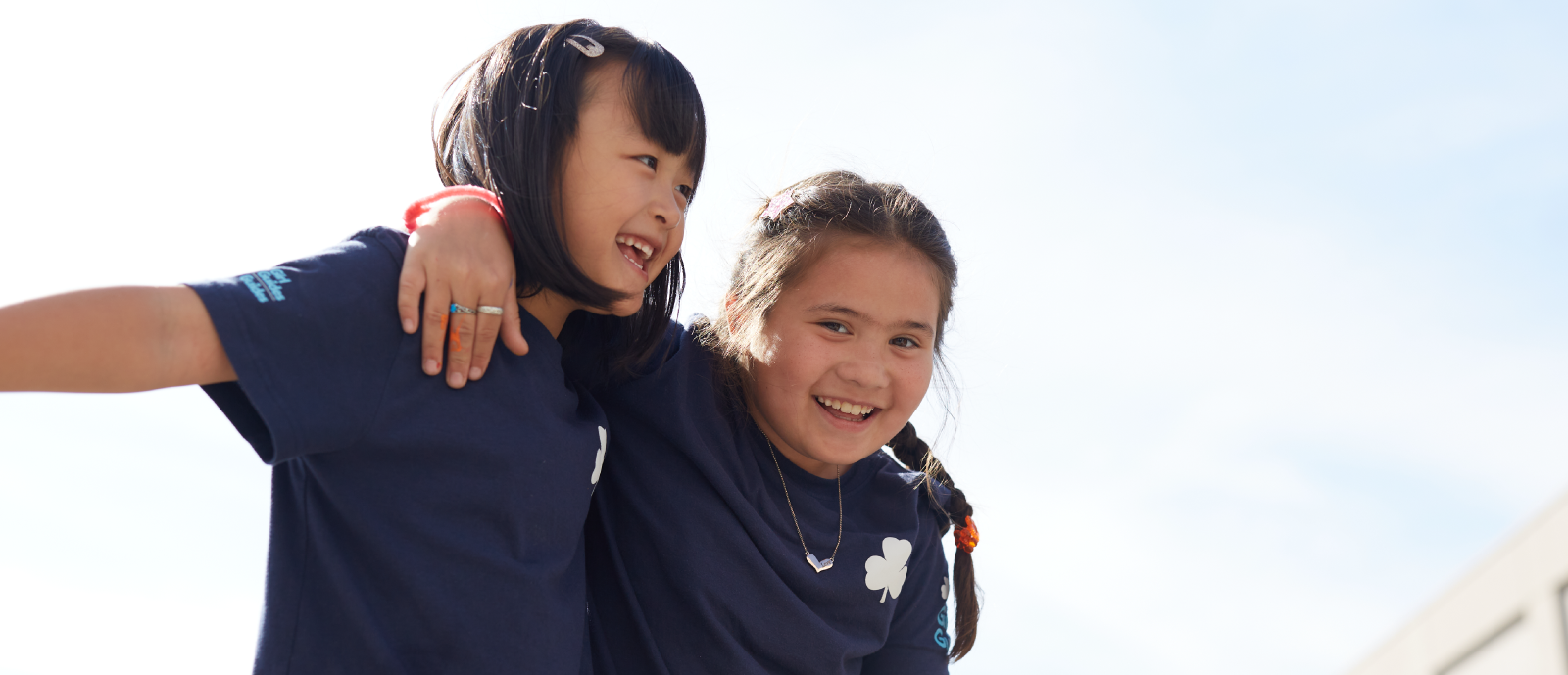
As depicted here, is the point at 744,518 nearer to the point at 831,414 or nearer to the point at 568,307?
the point at 831,414

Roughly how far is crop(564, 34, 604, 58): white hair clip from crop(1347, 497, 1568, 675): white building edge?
11.8 m

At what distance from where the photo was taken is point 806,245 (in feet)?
7.20

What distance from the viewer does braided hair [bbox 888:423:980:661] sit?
8.19ft

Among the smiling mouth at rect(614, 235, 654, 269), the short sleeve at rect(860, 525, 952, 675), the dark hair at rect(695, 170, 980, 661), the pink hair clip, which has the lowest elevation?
the short sleeve at rect(860, 525, 952, 675)

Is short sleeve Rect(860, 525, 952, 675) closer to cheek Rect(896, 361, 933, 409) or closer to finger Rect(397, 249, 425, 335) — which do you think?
cheek Rect(896, 361, 933, 409)

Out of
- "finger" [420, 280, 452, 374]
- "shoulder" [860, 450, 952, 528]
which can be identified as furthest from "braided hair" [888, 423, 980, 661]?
"finger" [420, 280, 452, 374]

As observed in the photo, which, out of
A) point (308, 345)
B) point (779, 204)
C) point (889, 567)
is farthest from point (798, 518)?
point (308, 345)

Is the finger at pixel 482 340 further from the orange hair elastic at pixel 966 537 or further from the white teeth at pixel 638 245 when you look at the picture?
the orange hair elastic at pixel 966 537

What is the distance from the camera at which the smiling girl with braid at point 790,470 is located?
1.96 meters

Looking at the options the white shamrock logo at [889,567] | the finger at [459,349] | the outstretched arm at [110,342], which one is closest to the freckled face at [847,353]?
the white shamrock logo at [889,567]

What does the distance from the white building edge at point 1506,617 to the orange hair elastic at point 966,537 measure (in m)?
10.6

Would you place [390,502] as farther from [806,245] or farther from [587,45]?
[806,245]

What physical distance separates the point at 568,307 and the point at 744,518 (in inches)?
21.3

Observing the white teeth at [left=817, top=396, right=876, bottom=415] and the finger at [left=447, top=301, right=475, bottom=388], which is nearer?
the finger at [left=447, top=301, right=475, bottom=388]
